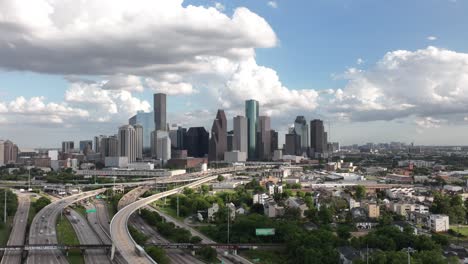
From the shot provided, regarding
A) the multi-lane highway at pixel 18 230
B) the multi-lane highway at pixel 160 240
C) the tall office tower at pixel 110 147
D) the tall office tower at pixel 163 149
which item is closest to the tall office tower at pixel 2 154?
the tall office tower at pixel 110 147

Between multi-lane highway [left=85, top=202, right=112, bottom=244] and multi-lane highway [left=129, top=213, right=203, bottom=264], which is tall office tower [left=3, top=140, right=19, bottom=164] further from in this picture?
multi-lane highway [left=129, top=213, right=203, bottom=264]

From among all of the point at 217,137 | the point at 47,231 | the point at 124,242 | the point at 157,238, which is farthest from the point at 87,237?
the point at 217,137

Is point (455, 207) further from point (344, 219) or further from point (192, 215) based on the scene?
point (192, 215)

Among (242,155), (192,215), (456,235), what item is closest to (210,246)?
(192,215)

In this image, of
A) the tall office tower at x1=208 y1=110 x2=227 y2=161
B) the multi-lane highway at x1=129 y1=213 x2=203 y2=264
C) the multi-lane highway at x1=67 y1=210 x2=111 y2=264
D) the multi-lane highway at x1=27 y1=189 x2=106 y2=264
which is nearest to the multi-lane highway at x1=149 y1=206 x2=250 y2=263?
the multi-lane highway at x1=129 y1=213 x2=203 y2=264

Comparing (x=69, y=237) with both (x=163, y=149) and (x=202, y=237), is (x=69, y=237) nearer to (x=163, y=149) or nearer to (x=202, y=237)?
(x=202, y=237)

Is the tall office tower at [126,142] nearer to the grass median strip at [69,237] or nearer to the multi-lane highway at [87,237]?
the multi-lane highway at [87,237]
